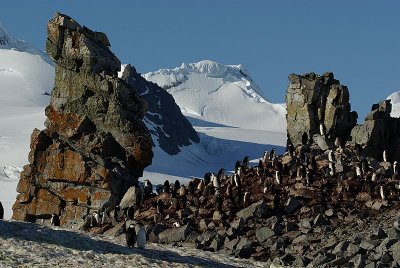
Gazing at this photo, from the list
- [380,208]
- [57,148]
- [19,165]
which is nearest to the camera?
[380,208]

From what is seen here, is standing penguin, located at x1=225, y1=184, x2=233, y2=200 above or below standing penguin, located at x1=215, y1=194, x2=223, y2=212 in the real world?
above

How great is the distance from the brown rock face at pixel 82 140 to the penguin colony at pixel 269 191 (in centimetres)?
229

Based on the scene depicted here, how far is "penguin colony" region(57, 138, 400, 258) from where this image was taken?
4069 centimetres

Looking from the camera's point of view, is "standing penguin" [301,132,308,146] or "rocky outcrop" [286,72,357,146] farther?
"rocky outcrop" [286,72,357,146]

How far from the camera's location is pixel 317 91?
56562 mm

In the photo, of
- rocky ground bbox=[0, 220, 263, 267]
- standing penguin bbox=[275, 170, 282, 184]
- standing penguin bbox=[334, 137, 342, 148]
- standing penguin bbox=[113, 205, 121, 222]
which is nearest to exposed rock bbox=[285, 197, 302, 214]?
standing penguin bbox=[275, 170, 282, 184]

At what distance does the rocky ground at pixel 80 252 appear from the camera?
2619cm

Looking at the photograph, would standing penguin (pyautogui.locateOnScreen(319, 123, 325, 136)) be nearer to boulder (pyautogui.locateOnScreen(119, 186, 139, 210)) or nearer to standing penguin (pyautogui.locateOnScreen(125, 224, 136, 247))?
boulder (pyautogui.locateOnScreen(119, 186, 139, 210))

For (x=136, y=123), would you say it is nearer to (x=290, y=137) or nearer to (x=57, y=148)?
(x=57, y=148)

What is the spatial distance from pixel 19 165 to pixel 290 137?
290 ft

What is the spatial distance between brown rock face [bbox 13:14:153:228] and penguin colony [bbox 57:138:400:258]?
7.52ft

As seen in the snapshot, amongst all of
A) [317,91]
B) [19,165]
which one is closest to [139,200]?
[317,91]

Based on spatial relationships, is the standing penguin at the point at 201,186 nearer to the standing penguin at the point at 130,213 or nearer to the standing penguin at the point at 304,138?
the standing penguin at the point at 130,213

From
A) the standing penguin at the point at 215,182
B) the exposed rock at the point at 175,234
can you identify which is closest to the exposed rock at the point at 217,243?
the exposed rock at the point at 175,234
